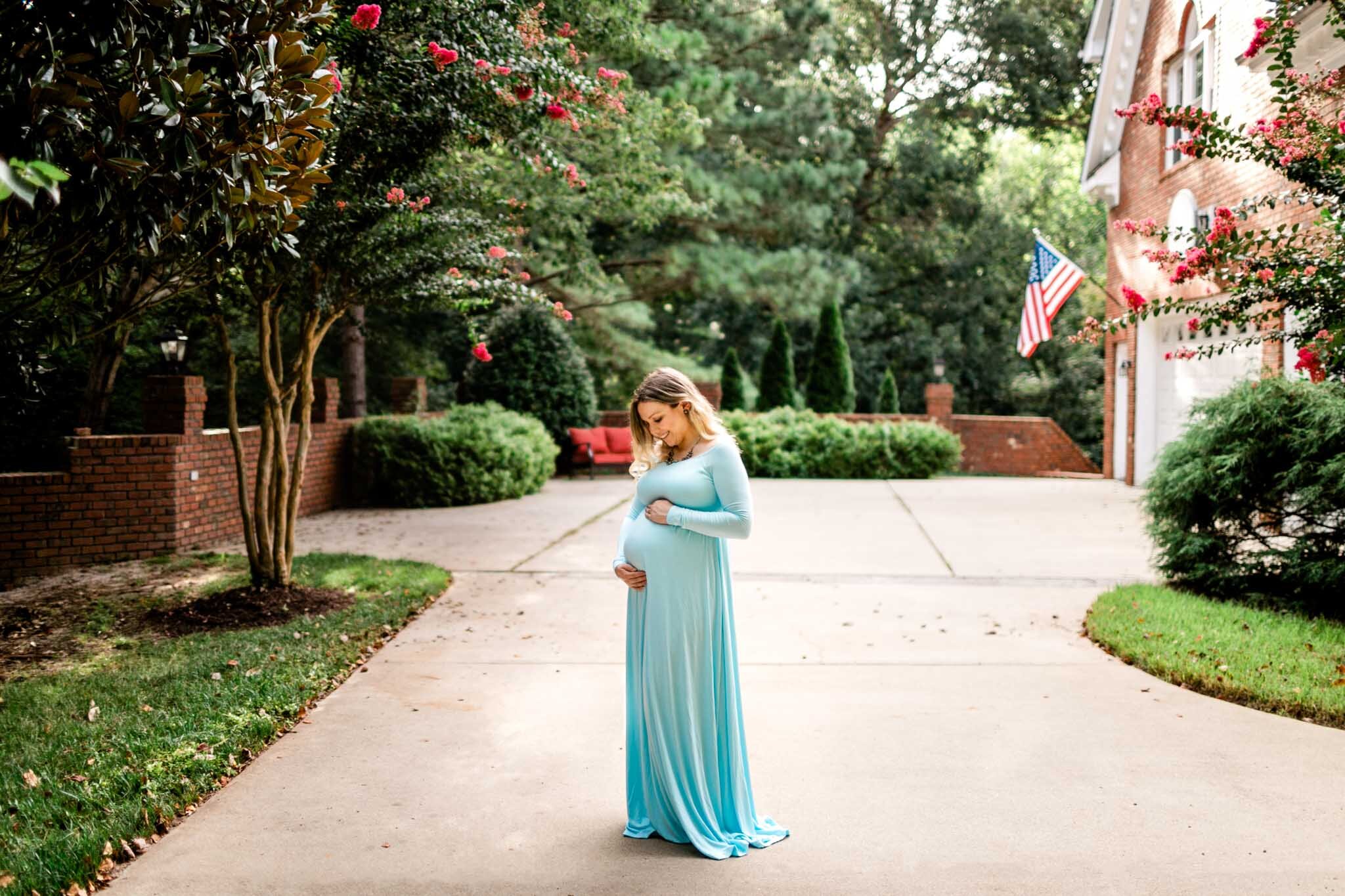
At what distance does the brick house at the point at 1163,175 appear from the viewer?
42.3ft

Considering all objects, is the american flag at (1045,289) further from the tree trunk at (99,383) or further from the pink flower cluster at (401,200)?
the tree trunk at (99,383)

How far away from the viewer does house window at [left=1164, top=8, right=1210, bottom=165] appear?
573 inches

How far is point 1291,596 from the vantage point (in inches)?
302

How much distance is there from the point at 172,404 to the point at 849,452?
12.9 metres

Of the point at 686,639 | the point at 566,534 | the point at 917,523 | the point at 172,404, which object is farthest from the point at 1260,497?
the point at 172,404

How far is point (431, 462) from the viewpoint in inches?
571

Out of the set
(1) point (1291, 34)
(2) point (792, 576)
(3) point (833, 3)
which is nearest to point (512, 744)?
(2) point (792, 576)

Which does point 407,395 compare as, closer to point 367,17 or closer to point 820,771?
point 367,17

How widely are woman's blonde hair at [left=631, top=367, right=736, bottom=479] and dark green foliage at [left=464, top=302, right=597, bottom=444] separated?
15550 mm

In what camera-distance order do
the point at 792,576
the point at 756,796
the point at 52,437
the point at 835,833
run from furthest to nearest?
the point at 52,437
the point at 792,576
the point at 756,796
the point at 835,833

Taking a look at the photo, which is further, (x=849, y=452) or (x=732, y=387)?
(x=732, y=387)

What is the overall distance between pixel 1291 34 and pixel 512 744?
5.83 metres

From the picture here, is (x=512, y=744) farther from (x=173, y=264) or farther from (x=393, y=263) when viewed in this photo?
(x=393, y=263)

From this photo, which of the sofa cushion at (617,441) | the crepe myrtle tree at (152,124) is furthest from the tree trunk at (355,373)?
the crepe myrtle tree at (152,124)
